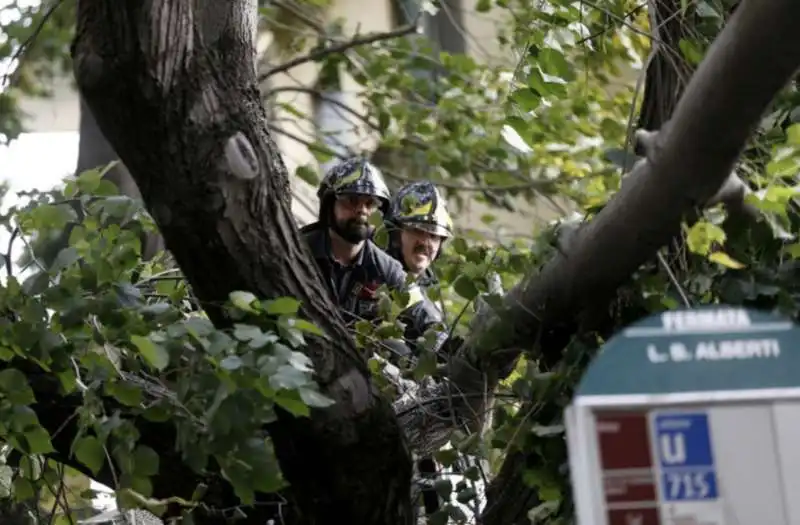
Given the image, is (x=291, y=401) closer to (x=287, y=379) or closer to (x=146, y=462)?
(x=287, y=379)

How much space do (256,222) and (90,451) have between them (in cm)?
45

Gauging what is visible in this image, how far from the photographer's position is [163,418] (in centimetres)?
213

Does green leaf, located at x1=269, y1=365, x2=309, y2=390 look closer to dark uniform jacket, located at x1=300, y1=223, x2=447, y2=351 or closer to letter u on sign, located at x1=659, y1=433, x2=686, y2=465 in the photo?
letter u on sign, located at x1=659, y1=433, x2=686, y2=465

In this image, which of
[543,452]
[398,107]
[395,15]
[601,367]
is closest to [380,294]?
[543,452]

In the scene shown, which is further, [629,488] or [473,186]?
[473,186]

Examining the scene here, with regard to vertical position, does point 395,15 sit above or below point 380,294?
above

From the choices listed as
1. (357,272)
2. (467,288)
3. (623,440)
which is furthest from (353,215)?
(623,440)

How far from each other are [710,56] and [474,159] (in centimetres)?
368

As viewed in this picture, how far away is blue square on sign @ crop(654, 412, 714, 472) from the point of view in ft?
4.34

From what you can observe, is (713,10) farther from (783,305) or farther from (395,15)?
(395,15)

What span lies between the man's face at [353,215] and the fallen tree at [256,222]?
4.40 feet

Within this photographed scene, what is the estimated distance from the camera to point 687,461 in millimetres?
1323

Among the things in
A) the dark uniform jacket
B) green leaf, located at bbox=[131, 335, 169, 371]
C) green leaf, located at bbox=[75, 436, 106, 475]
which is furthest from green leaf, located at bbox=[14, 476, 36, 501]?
the dark uniform jacket

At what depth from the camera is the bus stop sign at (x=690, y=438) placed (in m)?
1.32
